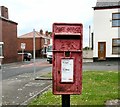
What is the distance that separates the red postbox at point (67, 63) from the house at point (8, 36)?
130 feet

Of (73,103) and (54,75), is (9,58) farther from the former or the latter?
(54,75)

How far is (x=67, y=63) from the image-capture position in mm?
6109

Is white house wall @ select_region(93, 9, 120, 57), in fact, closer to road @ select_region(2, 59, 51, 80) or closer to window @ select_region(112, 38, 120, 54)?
window @ select_region(112, 38, 120, 54)

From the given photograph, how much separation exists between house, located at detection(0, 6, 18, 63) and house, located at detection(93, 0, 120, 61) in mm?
13793

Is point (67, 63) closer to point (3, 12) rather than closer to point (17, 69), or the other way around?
point (17, 69)

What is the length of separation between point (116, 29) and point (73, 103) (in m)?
29.3

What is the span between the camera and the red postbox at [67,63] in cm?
609

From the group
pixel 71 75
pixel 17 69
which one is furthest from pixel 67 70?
pixel 17 69

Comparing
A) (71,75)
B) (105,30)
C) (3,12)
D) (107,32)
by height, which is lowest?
(71,75)

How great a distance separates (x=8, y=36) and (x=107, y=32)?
1654cm

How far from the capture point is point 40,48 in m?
85.0

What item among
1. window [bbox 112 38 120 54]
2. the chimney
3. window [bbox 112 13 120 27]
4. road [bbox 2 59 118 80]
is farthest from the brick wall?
window [bbox 112 13 120 27]

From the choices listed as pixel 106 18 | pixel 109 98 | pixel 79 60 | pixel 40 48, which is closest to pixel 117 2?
pixel 106 18

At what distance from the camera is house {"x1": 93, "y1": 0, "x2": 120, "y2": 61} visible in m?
38.0
